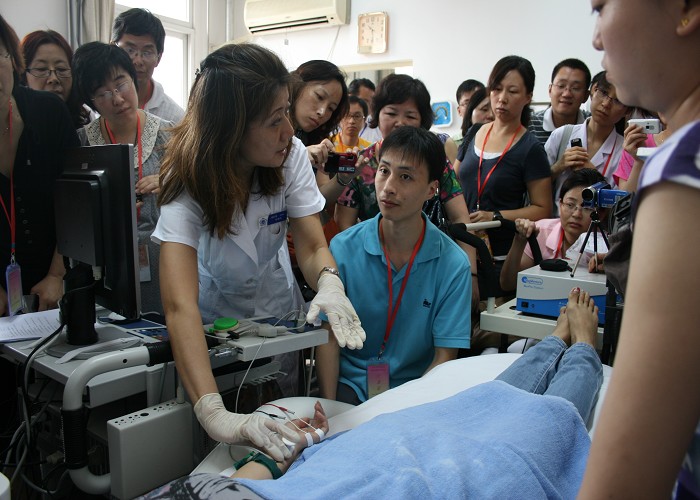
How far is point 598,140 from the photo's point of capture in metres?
2.78

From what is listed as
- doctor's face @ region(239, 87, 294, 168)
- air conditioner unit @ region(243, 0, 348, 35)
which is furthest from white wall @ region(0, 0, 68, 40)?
doctor's face @ region(239, 87, 294, 168)

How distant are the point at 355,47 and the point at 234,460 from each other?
5.59 meters

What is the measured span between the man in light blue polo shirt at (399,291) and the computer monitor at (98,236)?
0.67m

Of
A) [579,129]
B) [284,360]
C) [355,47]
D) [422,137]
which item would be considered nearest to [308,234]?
[284,360]

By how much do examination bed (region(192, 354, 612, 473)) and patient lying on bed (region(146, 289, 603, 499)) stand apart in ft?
0.26

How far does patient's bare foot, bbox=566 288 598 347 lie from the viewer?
1756mm

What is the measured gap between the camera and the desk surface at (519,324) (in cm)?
188

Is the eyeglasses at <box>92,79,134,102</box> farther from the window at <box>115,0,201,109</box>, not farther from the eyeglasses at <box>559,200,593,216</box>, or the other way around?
the window at <box>115,0,201,109</box>

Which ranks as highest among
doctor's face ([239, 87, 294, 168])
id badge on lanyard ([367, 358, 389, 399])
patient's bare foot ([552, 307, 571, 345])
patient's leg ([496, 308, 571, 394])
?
doctor's face ([239, 87, 294, 168])

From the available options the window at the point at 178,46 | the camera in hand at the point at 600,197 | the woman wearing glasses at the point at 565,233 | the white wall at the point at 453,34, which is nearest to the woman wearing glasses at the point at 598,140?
the woman wearing glasses at the point at 565,233

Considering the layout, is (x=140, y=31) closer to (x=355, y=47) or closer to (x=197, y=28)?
(x=355, y=47)

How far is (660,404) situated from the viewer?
0.44 metres

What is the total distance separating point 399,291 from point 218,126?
0.80m

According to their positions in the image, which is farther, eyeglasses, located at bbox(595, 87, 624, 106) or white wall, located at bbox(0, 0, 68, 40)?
white wall, located at bbox(0, 0, 68, 40)
